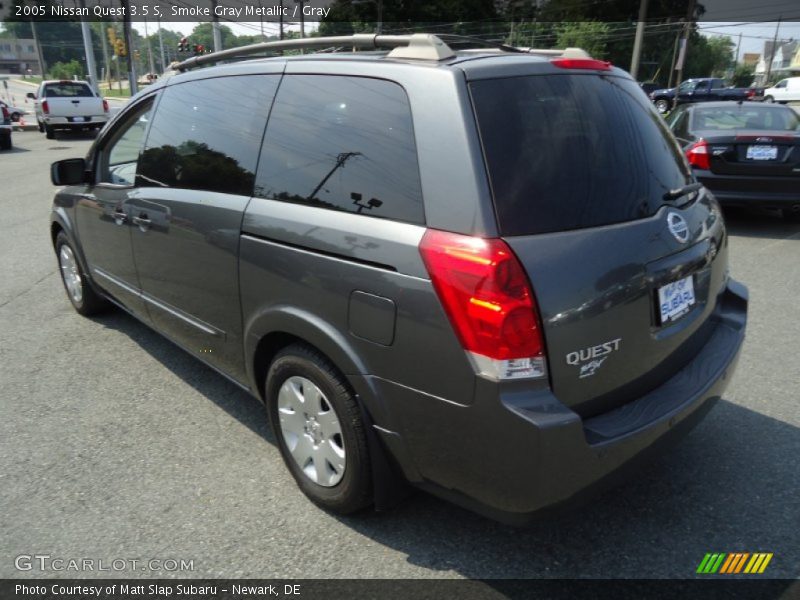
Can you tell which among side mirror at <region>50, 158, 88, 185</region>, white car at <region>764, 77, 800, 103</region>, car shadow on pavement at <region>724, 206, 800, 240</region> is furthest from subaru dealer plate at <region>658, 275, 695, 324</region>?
white car at <region>764, 77, 800, 103</region>

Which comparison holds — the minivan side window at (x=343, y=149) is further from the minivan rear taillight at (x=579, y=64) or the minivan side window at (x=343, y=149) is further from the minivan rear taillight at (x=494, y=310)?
the minivan rear taillight at (x=579, y=64)

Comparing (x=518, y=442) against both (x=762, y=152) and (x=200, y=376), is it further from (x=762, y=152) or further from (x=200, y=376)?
(x=762, y=152)

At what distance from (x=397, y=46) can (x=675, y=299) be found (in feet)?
4.95

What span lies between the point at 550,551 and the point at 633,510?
46 cm

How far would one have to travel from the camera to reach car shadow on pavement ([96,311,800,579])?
2.36 meters

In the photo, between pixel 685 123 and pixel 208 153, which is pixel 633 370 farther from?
pixel 685 123

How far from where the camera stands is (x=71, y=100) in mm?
21469

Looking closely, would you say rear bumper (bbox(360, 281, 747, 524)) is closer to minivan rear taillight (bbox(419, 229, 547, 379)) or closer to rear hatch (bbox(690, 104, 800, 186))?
minivan rear taillight (bbox(419, 229, 547, 379))

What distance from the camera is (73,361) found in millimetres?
4234

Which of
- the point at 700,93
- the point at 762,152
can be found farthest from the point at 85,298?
the point at 700,93

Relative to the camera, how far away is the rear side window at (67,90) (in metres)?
21.8

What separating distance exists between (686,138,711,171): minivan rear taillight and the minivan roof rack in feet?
16.7

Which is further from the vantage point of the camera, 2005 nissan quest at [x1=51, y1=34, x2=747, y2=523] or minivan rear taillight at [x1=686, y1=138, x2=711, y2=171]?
minivan rear taillight at [x1=686, y1=138, x2=711, y2=171]

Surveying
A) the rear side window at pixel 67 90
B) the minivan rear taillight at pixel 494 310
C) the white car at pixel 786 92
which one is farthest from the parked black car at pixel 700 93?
the minivan rear taillight at pixel 494 310
